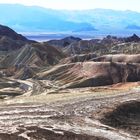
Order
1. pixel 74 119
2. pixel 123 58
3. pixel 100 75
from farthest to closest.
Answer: pixel 123 58, pixel 100 75, pixel 74 119

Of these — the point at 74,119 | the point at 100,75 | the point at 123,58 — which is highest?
the point at 123,58

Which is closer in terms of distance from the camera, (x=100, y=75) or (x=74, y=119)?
(x=74, y=119)

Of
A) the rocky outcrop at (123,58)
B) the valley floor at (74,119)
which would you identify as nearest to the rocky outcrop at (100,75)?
the rocky outcrop at (123,58)

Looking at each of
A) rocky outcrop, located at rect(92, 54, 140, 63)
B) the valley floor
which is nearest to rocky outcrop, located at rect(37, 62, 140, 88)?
rocky outcrop, located at rect(92, 54, 140, 63)

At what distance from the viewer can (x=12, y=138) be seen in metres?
39.7

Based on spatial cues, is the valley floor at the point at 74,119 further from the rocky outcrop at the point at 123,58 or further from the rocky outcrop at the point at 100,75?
the rocky outcrop at the point at 123,58

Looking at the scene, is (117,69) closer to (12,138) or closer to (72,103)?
(72,103)

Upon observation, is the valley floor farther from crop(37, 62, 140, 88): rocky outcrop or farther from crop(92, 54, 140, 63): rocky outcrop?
crop(92, 54, 140, 63): rocky outcrop

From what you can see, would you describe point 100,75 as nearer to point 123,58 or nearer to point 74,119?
point 123,58

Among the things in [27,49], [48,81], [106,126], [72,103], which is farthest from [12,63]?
[106,126]

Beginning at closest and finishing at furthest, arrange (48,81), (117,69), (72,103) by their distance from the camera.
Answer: (72,103), (117,69), (48,81)

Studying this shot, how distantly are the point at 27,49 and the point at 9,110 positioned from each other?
129 metres

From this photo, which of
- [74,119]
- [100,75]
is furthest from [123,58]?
[74,119]

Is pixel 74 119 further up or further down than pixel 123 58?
further down
